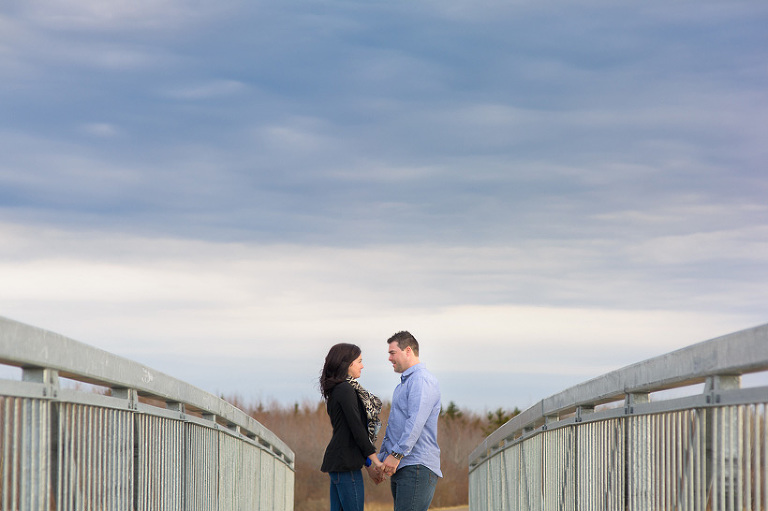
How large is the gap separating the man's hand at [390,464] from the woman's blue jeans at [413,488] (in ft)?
0.44

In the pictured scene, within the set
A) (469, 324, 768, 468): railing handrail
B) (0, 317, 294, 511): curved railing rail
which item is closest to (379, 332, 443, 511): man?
(0, 317, 294, 511): curved railing rail

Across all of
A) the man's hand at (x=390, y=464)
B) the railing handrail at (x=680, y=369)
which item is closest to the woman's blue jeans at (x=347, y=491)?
the man's hand at (x=390, y=464)

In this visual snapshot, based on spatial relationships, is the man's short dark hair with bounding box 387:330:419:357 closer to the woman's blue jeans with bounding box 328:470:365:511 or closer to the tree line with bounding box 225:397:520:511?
the woman's blue jeans with bounding box 328:470:365:511

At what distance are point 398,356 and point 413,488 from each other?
3.47 ft

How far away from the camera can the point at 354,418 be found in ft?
26.5

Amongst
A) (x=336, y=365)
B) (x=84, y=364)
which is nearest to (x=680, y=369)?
(x=84, y=364)

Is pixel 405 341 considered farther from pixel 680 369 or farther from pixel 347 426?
pixel 680 369

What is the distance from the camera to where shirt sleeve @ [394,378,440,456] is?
7.56 metres

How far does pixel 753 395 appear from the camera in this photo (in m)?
3.09

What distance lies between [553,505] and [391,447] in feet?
5.13

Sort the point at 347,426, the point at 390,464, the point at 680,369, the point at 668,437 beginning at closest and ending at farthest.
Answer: the point at 680,369 < the point at 668,437 < the point at 390,464 < the point at 347,426

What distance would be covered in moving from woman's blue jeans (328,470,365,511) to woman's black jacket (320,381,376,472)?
0.23ft

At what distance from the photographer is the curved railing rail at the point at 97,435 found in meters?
3.39

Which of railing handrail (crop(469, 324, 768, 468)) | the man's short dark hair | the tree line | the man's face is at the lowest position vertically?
the tree line
